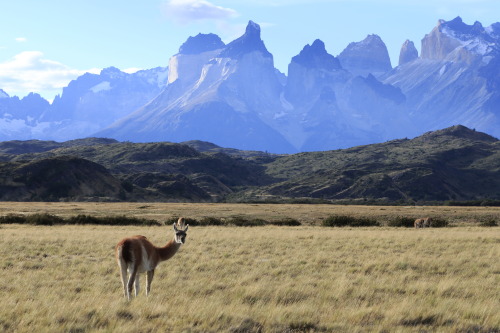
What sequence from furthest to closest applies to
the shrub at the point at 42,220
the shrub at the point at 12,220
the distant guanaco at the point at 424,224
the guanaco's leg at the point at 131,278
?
the shrub at the point at 12,220, the shrub at the point at 42,220, the distant guanaco at the point at 424,224, the guanaco's leg at the point at 131,278

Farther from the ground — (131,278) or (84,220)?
(131,278)

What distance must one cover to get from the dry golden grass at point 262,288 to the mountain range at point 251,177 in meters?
75.9

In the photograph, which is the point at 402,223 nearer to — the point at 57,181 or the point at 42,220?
the point at 42,220

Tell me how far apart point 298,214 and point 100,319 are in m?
45.6

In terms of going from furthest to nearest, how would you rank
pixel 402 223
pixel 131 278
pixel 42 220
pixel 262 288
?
1. pixel 402 223
2. pixel 42 220
3. pixel 262 288
4. pixel 131 278

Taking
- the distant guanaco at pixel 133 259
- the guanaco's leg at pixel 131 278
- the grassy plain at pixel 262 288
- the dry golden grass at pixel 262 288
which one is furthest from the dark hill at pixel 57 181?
the guanaco's leg at pixel 131 278

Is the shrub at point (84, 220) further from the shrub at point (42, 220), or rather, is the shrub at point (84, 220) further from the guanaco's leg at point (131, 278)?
the guanaco's leg at point (131, 278)

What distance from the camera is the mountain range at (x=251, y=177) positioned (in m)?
106

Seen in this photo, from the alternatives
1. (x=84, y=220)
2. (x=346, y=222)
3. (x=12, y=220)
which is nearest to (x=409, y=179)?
(x=346, y=222)

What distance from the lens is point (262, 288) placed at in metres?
15.0

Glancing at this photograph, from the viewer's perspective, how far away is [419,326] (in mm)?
11625

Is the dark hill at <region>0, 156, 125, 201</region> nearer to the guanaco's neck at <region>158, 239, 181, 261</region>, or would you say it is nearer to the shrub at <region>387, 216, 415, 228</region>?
the shrub at <region>387, 216, 415, 228</region>

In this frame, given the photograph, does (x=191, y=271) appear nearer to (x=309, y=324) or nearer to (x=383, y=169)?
(x=309, y=324)

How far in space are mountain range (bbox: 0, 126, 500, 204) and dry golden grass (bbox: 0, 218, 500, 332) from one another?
75.9m
